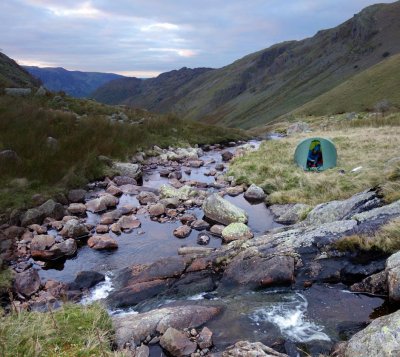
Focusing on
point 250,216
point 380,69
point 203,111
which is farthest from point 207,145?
point 203,111

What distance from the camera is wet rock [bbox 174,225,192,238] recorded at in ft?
40.6

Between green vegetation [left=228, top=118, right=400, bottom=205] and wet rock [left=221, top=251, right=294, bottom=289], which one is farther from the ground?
green vegetation [left=228, top=118, right=400, bottom=205]

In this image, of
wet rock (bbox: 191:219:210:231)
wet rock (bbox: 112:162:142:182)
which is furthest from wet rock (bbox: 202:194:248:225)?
wet rock (bbox: 112:162:142:182)

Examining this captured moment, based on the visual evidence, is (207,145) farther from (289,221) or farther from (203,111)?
(203,111)

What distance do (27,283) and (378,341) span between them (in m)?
7.53

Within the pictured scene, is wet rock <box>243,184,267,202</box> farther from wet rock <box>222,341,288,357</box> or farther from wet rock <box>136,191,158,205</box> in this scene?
wet rock <box>222,341,288,357</box>

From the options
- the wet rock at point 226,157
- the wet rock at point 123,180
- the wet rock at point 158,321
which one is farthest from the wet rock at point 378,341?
the wet rock at point 226,157

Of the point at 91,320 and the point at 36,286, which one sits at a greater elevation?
the point at 91,320

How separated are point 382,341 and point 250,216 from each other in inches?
363

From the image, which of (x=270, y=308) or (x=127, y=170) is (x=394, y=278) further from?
(x=127, y=170)

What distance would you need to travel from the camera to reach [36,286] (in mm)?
9148

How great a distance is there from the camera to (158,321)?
22.3 feet

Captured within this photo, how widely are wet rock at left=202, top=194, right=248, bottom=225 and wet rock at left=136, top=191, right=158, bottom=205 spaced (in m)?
2.74

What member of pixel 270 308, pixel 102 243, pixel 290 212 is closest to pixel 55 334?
pixel 270 308
